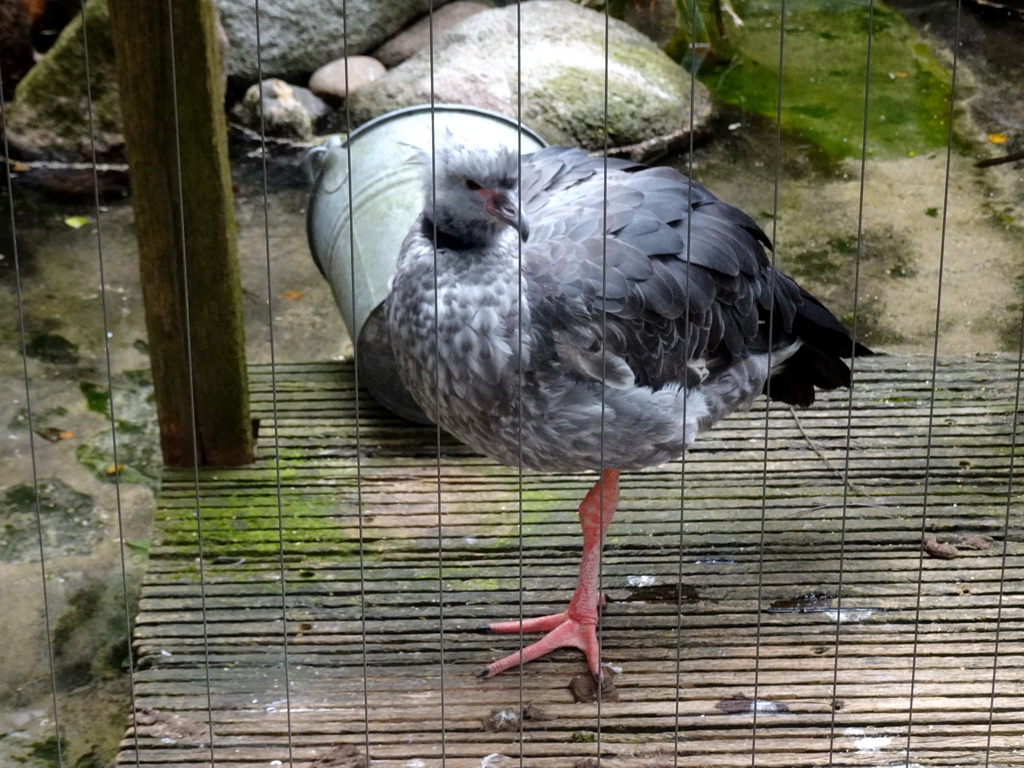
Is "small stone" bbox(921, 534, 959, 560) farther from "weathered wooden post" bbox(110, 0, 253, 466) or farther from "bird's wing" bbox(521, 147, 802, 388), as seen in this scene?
"weathered wooden post" bbox(110, 0, 253, 466)

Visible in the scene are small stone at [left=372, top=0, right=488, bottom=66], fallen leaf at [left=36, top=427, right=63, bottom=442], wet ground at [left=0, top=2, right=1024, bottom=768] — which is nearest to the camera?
wet ground at [left=0, top=2, right=1024, bottom=768]

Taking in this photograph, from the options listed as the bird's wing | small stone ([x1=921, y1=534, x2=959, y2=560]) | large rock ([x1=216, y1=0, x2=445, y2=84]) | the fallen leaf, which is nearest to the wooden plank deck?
small stone ([x1=921, y1=534, x2=959, y2=560])

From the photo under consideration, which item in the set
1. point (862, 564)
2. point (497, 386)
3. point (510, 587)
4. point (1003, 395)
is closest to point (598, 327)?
point (497, 386)

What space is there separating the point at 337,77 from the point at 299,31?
0.35 m

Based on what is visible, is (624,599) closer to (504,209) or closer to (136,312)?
(504,209)

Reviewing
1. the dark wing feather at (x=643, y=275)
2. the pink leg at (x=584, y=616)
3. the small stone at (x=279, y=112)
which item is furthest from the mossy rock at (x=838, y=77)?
the pink leg at (x=584, y=616)

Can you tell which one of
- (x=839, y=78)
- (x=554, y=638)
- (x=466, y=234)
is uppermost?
(x=466, y=234)

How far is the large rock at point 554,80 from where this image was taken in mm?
6281

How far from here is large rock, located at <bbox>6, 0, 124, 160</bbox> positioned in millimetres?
6309

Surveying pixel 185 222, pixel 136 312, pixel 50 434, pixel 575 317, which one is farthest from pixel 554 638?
pixel 136 312

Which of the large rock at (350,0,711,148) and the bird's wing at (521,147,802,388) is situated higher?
the bird's wing at (521,147,802,388)

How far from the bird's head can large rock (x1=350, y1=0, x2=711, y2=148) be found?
126 inches

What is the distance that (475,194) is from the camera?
2.89 meters

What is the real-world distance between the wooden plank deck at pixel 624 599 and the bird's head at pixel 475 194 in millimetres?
518
